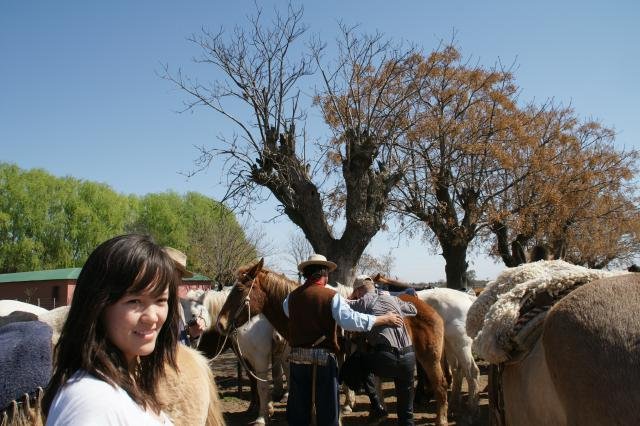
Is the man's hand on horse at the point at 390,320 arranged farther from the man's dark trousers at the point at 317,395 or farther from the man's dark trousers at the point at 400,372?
the man's dark trousers at the point at 317,395

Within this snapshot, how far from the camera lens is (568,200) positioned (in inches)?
746

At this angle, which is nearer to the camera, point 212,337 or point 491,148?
point 212,337

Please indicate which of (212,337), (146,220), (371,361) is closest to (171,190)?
(146,220)

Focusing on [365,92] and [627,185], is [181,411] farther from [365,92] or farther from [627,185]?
[627,185]

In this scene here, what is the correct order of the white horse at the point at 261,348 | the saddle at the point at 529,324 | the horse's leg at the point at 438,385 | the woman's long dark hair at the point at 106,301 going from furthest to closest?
the white horse at the point at 261,348
the horse's leg at the point at 438,385
the saddle at the point at 529,324
the woman's long dark hair at the point at 106,301

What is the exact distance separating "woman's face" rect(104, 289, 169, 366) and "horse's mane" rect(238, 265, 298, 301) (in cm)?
518

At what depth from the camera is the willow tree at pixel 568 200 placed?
18.2 meters

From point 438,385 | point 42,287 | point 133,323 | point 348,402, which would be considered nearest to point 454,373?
point 348,402

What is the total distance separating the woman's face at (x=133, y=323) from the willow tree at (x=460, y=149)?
50.7 ft

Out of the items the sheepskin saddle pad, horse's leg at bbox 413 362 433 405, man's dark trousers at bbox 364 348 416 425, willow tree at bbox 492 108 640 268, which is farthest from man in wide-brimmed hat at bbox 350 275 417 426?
willow tree at bbox 492 108 640 268

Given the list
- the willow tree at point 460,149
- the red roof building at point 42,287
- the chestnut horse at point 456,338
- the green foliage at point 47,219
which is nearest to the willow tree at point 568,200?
the willow tree at point 460,149

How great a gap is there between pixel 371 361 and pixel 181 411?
3.61m

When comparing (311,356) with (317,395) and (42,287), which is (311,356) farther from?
(42,287)

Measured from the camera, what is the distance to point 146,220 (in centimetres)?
5097
